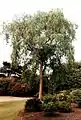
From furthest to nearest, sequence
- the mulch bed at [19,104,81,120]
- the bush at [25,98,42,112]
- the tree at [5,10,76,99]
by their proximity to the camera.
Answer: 1. the tree at [5,10,76,99]
2. the bush at [25,98,42,112]
3. the mulch bed at [19,104,81,120]

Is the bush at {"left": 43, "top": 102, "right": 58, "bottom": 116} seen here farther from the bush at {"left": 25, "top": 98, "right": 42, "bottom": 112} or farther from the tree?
the tree

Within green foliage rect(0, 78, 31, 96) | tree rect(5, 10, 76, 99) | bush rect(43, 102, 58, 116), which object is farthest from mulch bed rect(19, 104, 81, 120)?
green foliage rect(0, 78, 31, 96)

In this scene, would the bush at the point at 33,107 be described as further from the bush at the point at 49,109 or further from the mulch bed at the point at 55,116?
the bush at the point at 49,109

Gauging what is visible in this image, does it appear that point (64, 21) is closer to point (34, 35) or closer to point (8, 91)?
point (34, 35)

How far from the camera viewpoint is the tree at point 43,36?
31.9 metres

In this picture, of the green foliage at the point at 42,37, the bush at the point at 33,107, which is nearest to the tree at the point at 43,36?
the green foliage at the point at 42,37

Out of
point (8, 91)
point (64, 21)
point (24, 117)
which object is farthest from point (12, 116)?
point (8, 91)

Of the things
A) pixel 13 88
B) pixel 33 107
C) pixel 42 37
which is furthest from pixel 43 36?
pixel 33 107

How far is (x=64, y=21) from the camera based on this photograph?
3291 centimetres

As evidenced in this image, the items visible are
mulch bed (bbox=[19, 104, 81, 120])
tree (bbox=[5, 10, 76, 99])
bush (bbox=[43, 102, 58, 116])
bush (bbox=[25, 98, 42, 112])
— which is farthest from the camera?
tree (bbox=[5, 10, 76, 99])

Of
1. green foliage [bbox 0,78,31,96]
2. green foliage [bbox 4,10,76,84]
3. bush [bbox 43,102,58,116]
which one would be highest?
green foliage [bbox 4,10,76,84]

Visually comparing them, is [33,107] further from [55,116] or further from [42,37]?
[42,37]

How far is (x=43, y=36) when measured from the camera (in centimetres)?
3175

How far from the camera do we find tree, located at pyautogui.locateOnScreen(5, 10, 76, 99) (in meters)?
31.9
